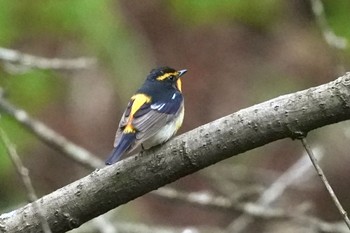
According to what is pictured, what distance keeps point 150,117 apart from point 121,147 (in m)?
0.31

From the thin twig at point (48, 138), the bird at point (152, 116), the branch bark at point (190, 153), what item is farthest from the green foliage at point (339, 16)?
the branch bark at point (190, 153)

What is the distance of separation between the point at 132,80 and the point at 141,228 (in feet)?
6.05

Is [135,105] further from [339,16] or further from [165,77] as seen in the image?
[339,16]

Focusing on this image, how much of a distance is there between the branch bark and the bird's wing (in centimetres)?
28

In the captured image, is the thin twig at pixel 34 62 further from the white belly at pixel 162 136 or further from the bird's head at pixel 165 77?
the white belly at pixel 162 136

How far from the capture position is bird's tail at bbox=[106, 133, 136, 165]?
3188 mm

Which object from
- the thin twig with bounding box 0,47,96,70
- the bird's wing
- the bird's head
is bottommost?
the bird's wing

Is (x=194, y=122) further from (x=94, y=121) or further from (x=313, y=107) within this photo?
(x=313, y=107)

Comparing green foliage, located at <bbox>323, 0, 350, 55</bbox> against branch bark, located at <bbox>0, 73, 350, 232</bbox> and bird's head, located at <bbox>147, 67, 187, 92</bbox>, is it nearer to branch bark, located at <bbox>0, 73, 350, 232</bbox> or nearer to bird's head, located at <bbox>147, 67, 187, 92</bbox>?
bird's head, located at <bbox>147, 67, 187, 92</bbox>

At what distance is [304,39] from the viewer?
8219 mm

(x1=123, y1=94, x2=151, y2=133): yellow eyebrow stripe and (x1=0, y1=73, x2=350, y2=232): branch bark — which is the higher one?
(x1=123, y1=94, x2=151, y2=133): yellow eyebrow stripe

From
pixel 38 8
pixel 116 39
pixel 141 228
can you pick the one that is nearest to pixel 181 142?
pixel 141 228

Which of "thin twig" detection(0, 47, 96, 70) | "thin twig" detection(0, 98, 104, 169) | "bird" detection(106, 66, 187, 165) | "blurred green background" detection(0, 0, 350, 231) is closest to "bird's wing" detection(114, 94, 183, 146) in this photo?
"bird" detection(106, 66, 187, 165)

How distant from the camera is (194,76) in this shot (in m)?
8.39
